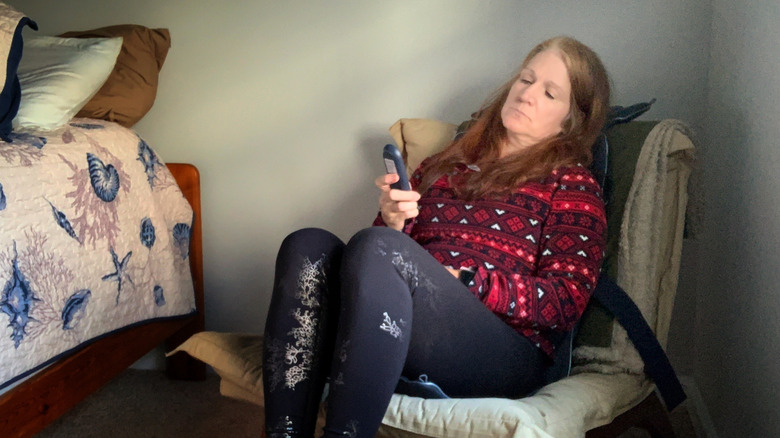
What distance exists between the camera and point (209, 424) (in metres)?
1.56

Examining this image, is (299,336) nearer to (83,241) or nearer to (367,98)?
(83,241)

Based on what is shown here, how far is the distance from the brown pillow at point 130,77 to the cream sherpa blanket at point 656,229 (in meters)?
1.16

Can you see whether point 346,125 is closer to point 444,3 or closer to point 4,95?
point 444,3

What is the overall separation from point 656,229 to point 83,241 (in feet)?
3.48

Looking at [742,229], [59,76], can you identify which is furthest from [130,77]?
[742,229]

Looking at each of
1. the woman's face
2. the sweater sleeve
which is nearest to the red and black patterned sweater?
the sweater sleeve

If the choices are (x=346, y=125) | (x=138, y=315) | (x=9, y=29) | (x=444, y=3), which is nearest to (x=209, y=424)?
(x=138, y=315)

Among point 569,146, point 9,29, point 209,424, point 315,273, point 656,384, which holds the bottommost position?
point 209,424

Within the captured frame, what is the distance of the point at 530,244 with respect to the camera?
46.7 inches

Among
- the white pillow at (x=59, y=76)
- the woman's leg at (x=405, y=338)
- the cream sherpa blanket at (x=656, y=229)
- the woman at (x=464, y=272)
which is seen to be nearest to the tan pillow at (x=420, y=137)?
the woman at (x=464, y=272)

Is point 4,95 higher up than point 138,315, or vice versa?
point 4,95

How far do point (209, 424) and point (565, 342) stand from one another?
34.3 inches

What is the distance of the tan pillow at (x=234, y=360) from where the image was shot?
110 centimetres

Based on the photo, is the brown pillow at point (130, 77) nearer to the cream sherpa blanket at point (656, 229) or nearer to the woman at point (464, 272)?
the woman at point (464, 272)
